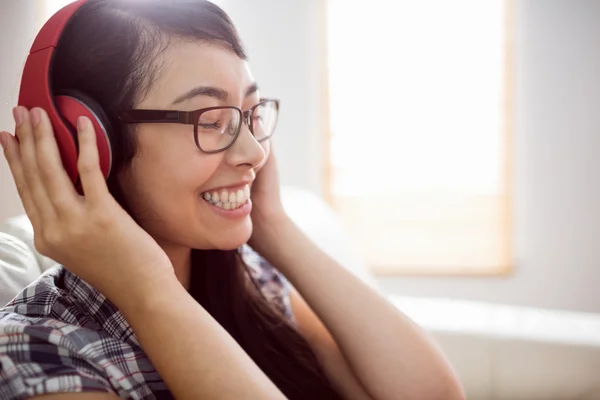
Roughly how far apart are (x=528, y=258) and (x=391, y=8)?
1.83m

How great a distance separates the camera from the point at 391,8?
11.4ft

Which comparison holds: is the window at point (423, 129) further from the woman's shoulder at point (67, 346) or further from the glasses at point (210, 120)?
the woman's shoulder at point (67, 346)

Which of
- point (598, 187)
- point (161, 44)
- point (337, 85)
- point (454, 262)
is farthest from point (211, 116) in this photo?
point (598, 187)

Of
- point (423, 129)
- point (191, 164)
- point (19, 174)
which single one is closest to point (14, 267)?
point (19, 174)

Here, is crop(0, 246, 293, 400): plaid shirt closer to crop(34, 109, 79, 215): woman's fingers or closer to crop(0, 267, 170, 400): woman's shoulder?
crop(0, 267, 170, 400): woman's shoulder

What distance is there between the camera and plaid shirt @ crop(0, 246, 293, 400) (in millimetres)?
655

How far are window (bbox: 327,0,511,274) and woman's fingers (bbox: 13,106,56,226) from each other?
2.92 meters

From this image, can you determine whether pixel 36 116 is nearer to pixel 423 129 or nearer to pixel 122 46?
pixel 122 46

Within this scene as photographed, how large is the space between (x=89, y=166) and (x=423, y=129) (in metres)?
3.04

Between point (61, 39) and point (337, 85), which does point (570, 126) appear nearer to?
point (337, 85)

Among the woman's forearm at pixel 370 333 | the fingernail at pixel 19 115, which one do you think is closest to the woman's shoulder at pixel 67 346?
the fingernail at pixel 19 115

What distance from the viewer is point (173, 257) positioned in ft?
3.38

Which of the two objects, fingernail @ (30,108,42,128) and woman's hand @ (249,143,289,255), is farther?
woman's hand @ (249,143,289,255)

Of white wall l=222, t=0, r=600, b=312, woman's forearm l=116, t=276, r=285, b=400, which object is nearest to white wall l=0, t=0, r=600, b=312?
white wall l=222, t=0, r=600, b=312
